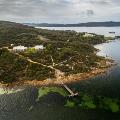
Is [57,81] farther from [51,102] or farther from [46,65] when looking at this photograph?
[51,102]

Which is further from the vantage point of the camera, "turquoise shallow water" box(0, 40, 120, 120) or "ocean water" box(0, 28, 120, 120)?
"turquoise shallow water" box(0, 40, 120, 120)

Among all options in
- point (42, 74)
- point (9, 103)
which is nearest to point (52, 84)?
point (42, 74)

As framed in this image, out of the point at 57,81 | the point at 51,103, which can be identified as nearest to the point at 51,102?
the point at 51,103

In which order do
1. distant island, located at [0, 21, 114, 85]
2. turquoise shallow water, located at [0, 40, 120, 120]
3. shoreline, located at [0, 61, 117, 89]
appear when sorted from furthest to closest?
distant island, located at [0, 21, 114, 85] < shoreline, located at [0, 61, 117, 89] < turquoise shallow water, located at [0, 40, 120, 120]

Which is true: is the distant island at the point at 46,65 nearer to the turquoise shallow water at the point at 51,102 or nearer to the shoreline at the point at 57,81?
the shoreline at the point at 57,81

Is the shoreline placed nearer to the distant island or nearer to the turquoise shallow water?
the distant island

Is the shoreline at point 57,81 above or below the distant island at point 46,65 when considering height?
below

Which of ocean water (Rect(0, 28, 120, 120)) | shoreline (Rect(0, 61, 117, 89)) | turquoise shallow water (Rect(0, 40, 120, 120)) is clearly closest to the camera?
ocean water (Rect(0, 28, 120, 120))

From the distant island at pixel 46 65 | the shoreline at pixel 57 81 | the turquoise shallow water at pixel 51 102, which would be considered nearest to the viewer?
the turquoise shallow water at pixel 51 102

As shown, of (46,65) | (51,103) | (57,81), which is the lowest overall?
(51,103)
